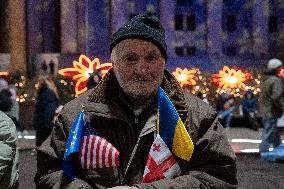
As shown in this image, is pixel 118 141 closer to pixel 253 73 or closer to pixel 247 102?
pixel 247 102

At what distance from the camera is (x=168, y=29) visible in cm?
4984

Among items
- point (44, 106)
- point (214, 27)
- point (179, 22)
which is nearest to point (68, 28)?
point (179, 22)

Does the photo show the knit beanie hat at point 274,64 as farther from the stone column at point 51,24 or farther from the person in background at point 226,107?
the stone column at point 51,24

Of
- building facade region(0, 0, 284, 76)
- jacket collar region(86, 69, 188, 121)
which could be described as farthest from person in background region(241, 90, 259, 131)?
building facade region(0, 0, 284, 76)

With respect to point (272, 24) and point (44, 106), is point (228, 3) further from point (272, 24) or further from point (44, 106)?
point (44, 106)

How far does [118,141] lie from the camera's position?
102 inches

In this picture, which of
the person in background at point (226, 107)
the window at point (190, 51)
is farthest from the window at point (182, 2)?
the person in background at point (226, 107)

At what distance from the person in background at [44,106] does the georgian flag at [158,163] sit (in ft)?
27.3

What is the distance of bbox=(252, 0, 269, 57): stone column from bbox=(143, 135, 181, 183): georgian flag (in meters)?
49.5

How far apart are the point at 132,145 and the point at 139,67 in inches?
14.0

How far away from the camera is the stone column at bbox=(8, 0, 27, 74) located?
40309mm

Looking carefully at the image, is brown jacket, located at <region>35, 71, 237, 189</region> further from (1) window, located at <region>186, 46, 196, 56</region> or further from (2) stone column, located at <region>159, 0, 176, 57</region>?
(1) window, located at <region>186, 46, 196, 56</region>

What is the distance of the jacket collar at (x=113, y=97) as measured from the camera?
102 inches

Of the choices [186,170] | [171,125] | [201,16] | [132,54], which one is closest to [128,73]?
[132,54]
